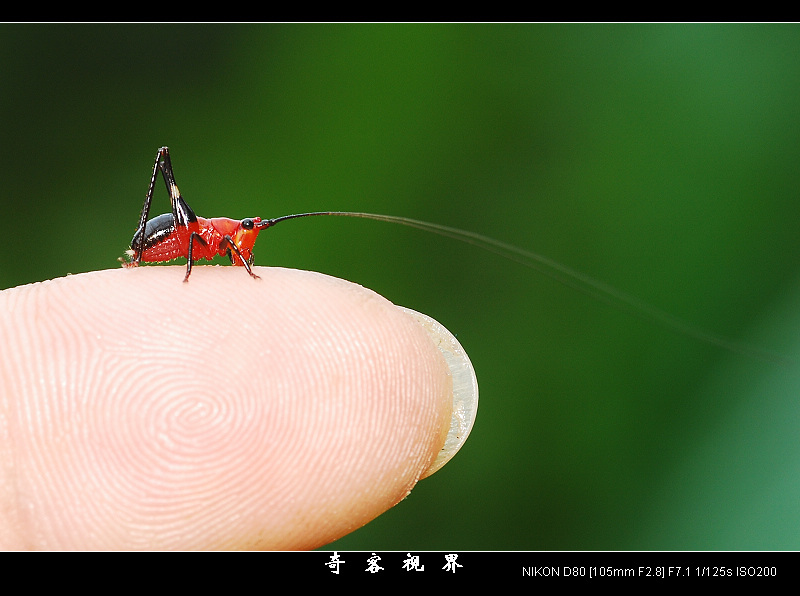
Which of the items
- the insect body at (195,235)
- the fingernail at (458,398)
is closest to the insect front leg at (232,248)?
the insect body at (195,235)

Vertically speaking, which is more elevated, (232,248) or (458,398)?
(232,248)

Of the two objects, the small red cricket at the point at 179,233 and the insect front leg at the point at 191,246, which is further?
the small red cricket at the point at 179,233

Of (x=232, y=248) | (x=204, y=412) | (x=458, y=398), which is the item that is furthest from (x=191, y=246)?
(x=458, y=398)

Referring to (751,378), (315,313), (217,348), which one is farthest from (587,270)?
(217,348)

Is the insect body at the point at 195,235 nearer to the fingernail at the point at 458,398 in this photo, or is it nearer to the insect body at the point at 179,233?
the insect body at the point at 179,233

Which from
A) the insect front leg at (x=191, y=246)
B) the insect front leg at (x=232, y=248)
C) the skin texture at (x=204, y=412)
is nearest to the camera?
the skin texture at (x=204, y=412)

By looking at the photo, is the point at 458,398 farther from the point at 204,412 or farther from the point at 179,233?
the point at 179,233

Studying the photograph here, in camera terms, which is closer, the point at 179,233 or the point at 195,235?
the point at 195,235
